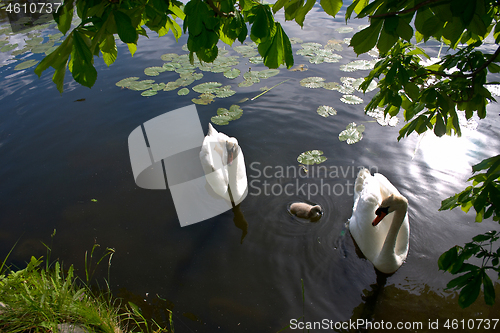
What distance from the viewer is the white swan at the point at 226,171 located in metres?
3.85

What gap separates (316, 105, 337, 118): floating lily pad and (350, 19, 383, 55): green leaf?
4737 millimetres

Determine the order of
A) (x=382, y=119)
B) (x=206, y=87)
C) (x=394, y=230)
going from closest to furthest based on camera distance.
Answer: (x=394, y=230)
(x=382, y=119)
(x=206, y=87)

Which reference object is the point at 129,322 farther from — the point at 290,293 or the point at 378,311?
the point at 378,311

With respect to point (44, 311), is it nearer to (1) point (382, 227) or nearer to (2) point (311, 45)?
(1) point (382, 227)

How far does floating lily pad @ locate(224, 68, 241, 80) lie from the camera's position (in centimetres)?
682

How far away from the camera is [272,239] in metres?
3.82

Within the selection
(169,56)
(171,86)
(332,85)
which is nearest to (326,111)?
(332,85)

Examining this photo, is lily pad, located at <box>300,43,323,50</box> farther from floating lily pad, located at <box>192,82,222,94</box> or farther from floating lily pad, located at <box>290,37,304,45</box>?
floating lily pad, located at <box>192,82,222,94</box>

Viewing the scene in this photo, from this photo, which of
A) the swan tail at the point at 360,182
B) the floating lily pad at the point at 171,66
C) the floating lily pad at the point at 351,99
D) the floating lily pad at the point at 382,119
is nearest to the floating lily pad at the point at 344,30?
the floating lily pad at the point at 351,99

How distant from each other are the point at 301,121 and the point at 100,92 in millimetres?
4866

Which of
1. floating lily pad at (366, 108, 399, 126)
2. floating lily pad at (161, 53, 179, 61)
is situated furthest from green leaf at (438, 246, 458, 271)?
floating lily pad at (161, 53, 179, 61)

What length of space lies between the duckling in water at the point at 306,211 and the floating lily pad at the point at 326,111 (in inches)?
94.5

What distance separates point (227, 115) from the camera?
579cm

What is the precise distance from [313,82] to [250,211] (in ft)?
12.6
